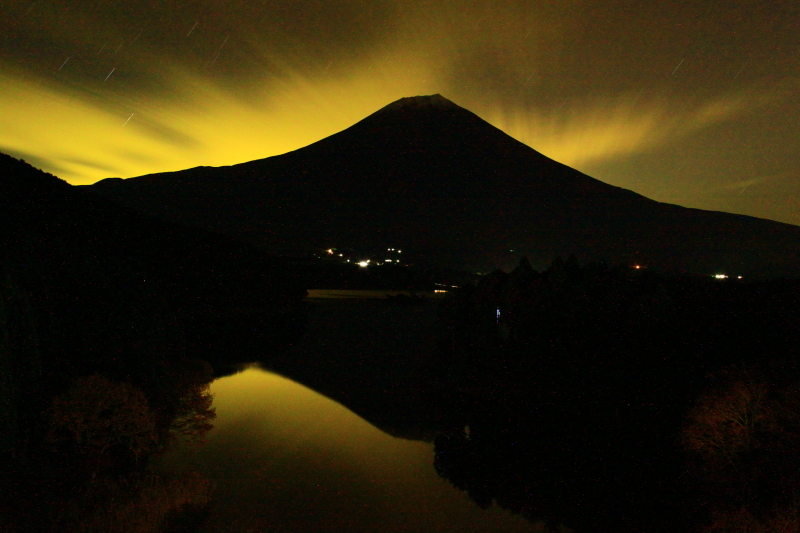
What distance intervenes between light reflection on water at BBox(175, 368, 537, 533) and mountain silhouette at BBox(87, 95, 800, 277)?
73.8 meters

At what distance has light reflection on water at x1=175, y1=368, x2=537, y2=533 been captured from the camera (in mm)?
12711

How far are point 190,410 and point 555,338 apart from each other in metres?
15.5

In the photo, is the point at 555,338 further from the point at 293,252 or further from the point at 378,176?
the point at 378,176

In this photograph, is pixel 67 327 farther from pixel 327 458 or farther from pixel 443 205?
pixel 443 205

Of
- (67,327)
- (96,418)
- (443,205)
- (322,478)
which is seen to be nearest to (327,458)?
(322,478)

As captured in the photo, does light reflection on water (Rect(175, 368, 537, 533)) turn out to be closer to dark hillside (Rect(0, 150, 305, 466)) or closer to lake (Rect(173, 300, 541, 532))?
lake (Rect(173, 300, 541, 532))

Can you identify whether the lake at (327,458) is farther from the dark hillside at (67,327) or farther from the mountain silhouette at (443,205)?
the mountain silhouette at (443,205)

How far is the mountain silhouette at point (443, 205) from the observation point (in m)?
102

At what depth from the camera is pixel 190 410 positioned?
634 inches

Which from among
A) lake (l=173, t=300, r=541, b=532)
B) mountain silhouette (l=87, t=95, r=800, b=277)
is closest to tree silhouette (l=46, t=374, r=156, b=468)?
lake (l=173, t=300, r=541, b=532)

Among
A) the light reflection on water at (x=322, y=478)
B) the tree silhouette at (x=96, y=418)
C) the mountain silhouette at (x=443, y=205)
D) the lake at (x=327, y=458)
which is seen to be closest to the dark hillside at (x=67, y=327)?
the tree silhouette at (x=96, y=418)

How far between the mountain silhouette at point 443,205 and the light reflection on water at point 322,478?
7380 centimetres

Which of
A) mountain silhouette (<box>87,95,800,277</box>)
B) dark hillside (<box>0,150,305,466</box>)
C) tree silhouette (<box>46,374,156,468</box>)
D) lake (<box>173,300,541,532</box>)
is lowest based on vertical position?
lake (<box>173,300,541,532</box>)

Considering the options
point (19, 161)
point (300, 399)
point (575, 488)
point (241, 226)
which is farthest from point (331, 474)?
point (241, 226)
